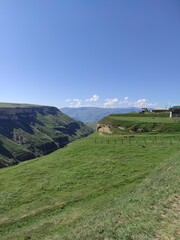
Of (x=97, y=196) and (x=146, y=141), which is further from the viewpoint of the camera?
(x=146, y=141)

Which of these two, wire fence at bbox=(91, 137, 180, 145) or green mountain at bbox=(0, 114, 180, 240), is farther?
wire fence at bbox=(91, 137, 180, 145)

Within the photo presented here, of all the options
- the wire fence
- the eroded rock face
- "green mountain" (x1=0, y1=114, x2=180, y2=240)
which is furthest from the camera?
the eroded rock face

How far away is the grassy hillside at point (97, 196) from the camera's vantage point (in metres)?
19.7

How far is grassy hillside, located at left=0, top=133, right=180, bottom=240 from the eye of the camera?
775 inches

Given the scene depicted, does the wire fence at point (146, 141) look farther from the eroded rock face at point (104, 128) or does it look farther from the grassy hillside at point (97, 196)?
the eroded rock face at point (104, 128)

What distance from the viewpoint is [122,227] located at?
18969 millimetres

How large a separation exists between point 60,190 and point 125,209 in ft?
62.2

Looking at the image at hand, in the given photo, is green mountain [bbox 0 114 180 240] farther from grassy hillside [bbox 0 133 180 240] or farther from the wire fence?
the wire fence

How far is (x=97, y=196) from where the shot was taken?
34781 mm

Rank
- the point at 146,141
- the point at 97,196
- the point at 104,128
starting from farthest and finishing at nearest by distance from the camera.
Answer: the point at 104,128
the point at 146,141
the point at 97,196

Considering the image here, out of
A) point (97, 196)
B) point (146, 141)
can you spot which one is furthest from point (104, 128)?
point (97, 196)

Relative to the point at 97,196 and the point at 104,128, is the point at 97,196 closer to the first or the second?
the point at 97,196

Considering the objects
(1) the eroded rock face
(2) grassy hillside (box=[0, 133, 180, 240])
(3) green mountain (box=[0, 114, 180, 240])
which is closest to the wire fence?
(3) green mountain (box=[0, 114, 180, 240])

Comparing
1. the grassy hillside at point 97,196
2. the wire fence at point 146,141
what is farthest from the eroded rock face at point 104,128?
the grassy hillside at point 97,196
